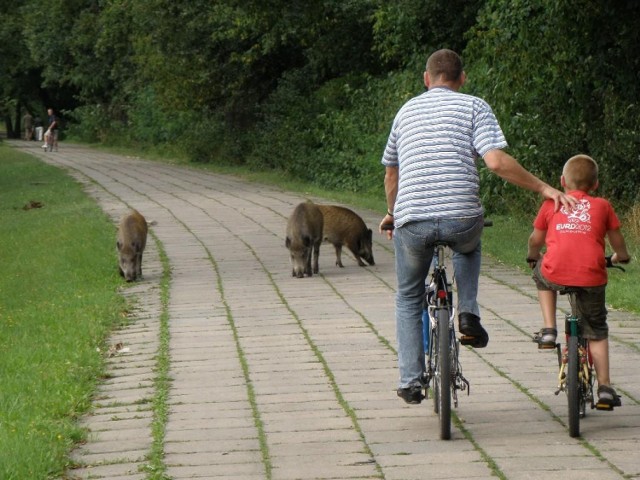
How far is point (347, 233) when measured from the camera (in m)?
14.3

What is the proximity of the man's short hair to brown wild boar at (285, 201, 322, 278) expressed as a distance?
6719 mm

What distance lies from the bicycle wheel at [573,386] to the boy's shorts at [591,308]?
0.25 metres

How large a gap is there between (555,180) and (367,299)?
7335 millimetres

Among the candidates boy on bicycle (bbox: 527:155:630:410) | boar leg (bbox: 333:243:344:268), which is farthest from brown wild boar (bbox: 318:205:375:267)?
boy on bicycle (bbox: 527:155:630:410)

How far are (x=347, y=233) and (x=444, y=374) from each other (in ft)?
26.1

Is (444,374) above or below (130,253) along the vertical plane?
above

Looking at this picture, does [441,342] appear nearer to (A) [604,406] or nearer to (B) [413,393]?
(B) [413,393]

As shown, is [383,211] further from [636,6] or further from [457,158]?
[457,158]

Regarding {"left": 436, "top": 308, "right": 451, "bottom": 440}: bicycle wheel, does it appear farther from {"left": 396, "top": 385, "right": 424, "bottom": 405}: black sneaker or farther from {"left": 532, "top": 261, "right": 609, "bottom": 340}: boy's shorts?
{"left": 532, "top": 261, "right": 609, "bottom": 340}: boy's shorts

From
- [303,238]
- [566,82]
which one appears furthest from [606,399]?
[566,82]

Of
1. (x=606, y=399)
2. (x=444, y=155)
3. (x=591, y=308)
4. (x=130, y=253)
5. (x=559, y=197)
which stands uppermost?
(x=444, y=155)

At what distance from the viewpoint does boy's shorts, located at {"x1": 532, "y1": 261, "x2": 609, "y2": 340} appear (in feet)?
21.8

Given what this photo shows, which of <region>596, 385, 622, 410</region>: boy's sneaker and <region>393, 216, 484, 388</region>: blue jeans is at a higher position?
<region>393, 216, 484, 388</region>: blue jeans

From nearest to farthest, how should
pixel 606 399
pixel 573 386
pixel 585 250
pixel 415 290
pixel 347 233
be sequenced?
pixel 573 386 → pixel 585 250 → pixel 606 399 → pixel 415 290 → pixel 347 233
